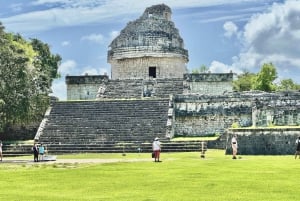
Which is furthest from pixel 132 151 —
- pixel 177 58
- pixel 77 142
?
pixel 177 58

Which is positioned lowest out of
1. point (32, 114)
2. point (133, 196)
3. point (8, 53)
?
point (133, 196)

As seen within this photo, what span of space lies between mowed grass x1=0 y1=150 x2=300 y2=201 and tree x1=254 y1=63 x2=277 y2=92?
40.3 meters

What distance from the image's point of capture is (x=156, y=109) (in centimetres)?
3472

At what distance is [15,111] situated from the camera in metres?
33.8

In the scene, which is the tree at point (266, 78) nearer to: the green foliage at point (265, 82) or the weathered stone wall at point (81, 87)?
the green foliage at point (265, 82)

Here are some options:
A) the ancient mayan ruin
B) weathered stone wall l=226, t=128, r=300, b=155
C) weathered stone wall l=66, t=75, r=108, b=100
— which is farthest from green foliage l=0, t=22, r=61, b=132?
weathered stone wall l=226, t=128, r=300, b=155

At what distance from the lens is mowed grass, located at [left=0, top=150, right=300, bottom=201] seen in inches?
495

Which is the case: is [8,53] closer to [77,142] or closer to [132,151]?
[77,142]

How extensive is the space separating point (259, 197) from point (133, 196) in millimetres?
2537

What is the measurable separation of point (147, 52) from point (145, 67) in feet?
3.70

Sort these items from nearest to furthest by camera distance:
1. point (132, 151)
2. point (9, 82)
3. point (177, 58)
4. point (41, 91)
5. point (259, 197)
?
point (259, 197), point (132, 151), point (9, 82), point (41, 91), point (177, 58)

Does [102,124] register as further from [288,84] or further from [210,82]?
[288,84]

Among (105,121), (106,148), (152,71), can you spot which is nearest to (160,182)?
(106,148)

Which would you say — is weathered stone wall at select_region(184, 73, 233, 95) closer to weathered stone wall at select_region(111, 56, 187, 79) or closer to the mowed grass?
weathered stone wall at select_region(111, 56, 187, 79)
